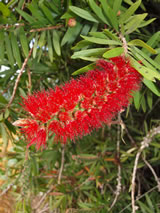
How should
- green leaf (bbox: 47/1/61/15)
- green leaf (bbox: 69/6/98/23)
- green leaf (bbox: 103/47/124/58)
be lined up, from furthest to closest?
green leaf (bbox: 47/1/61/15) < green leaf (bbox: 69/6/98/23) < green leaf (bbox: 103/47/124/58)

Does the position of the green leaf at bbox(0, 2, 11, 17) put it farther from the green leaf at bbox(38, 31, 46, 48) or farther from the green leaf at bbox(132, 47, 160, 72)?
the green leaf at bbox(132, 47, 160, 72)

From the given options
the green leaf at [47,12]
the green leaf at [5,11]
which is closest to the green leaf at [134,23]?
the green leaf at [47,12]

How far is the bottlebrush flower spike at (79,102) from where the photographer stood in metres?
0.56

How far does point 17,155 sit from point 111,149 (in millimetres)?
557

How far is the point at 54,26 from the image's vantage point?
76cm

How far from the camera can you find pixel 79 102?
1.94ft

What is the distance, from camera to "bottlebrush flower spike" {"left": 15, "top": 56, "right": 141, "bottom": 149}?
1.85ft

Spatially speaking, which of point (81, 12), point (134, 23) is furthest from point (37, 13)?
point (134, 23)

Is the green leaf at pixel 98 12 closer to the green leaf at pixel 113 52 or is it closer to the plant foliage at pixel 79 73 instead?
the plant foliage at pixel 79 73

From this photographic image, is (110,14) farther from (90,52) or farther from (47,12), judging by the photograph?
(47,12)

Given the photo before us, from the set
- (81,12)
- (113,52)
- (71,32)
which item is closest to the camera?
(113,52)

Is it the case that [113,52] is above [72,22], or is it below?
below

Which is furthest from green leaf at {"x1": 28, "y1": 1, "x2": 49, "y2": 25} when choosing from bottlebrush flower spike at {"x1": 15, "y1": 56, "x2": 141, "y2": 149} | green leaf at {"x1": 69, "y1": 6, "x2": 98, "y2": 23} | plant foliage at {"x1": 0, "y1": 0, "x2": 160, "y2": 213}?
bottlebrush flower spike at {"x1": 15, "y1": 56, "x2": 141, "y2": 149}

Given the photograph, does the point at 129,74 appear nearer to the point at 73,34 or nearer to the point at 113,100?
the point at 113,100
